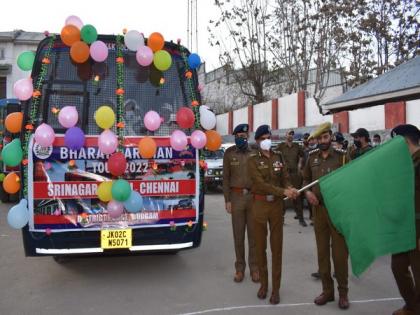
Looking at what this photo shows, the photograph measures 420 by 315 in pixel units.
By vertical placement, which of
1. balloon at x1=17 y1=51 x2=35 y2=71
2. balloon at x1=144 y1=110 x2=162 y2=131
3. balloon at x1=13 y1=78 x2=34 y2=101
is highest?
balloon at x1=17 y1=51 x2=35 y2=71

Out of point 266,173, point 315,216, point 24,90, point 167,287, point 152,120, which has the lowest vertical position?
point 167,287

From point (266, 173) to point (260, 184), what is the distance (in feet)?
0.53

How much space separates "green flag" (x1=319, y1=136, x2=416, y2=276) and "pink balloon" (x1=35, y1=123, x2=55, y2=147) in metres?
3.11

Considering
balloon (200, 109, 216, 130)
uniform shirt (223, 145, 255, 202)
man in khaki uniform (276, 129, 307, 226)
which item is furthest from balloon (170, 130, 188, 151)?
man in khaki uniform (276, 129, 307, 226)

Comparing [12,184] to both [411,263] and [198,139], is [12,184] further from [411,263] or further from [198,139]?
[411,263]

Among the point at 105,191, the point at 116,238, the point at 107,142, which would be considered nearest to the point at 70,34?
the point at 107,142

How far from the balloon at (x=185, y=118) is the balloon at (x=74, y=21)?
58.6 inches

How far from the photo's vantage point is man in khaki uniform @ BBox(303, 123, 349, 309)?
4906 millimetres

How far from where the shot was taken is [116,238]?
527 cm

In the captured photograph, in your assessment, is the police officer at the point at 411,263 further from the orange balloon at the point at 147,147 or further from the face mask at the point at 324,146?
the orange balloon at the point at 147,147

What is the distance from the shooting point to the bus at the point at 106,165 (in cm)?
514

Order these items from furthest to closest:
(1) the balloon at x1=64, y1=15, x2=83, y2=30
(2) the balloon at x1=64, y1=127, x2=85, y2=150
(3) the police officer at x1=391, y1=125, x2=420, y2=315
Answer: (1) the balloon at x1=64, y1=15, x2=83, y2=30 < (2) the balloon at x1=64, y1=127, x2=85, y2=150 < (3) the police officer at x1=391, y1=125, x2=420, y2=315

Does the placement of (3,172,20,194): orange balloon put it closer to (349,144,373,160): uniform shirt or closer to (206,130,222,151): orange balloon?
(206,130,222,151): orange balloon

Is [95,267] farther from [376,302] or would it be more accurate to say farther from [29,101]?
[376,302]
